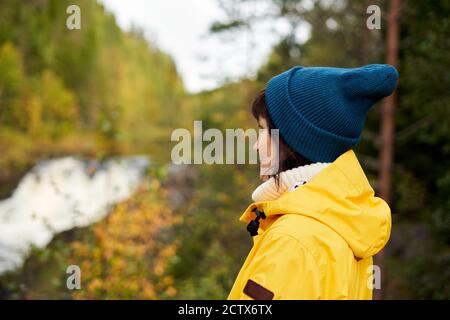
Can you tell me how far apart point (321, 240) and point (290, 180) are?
0.31 meters

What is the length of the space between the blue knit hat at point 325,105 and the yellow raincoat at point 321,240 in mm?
85

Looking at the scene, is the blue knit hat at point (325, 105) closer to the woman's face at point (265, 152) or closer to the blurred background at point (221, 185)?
the woman's face at point (265, 152)

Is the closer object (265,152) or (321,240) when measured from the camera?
(321,240)

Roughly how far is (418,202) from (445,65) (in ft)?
9.34

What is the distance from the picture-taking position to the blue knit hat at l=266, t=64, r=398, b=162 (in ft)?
5.93

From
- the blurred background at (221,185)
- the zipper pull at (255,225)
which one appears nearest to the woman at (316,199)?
the zipper pull at (255,225)

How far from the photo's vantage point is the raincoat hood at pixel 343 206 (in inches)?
65.2

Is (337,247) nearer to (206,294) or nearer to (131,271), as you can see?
(206,294)

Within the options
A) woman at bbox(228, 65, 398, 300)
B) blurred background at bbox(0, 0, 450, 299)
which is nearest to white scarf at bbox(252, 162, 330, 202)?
woman at bbox(228, 65, 398, 300)

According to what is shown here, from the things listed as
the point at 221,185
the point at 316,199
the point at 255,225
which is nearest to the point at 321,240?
the point at 316,199

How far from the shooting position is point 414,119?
368 inches

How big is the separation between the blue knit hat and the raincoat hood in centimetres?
10

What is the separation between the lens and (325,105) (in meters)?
1.81

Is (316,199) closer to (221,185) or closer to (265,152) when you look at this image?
(265,152)
